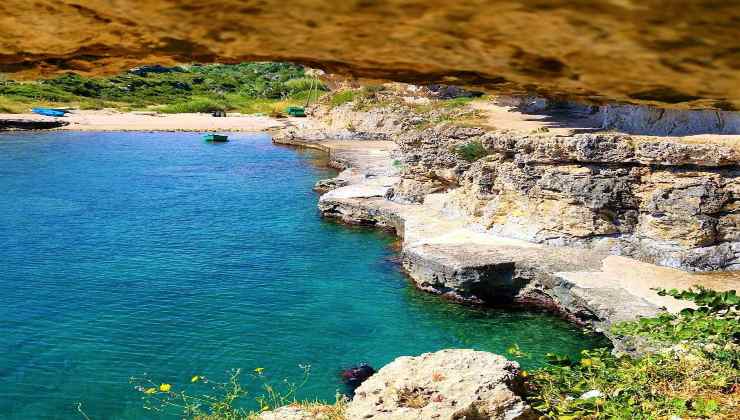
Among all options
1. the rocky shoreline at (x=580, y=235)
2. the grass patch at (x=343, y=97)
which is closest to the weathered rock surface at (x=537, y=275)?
the rocky shoreline at (x=580, y=235)

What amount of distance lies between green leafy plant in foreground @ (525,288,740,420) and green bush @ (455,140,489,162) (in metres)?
14.0

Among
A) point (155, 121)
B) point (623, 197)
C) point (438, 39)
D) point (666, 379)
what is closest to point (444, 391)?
point (666, 379)

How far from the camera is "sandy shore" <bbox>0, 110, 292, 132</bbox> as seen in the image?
2393 inches

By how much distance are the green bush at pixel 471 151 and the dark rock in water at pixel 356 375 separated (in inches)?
417

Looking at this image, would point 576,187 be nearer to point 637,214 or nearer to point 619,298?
point 637,214

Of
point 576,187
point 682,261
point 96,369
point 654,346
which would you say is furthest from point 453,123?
point 96,369

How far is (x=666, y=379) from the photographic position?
8023 mm

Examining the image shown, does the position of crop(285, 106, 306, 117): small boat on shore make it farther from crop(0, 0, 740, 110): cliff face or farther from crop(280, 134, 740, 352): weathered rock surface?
crop(0, 0, 740, 110): cliff face

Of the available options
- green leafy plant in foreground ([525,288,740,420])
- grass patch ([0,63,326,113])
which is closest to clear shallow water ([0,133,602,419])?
green leafy plant in foreground ([525,288,740,420])

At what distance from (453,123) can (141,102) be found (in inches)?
2484

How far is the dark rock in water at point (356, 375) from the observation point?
42.7 ft

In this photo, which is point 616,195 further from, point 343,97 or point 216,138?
point 216,138

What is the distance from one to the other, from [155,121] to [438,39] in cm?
6747

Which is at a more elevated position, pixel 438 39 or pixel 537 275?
pixel 438 39
